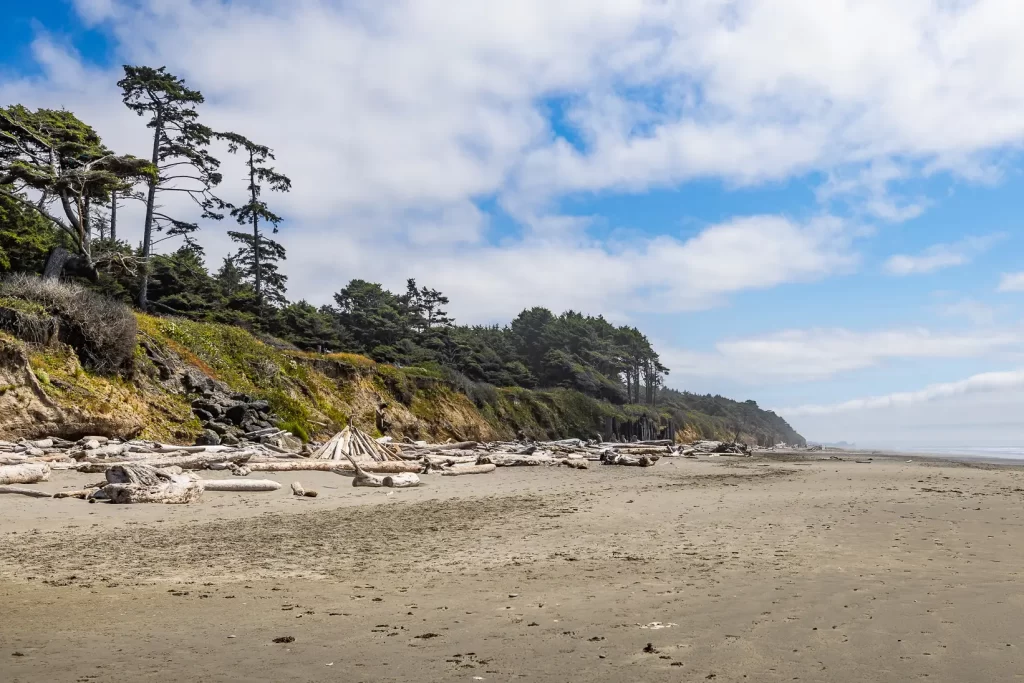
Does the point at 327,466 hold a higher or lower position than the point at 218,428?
lower

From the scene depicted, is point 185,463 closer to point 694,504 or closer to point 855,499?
point 694,504

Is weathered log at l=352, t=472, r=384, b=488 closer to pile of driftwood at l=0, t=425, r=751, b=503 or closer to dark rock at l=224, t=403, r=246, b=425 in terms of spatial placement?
pile of driftwood at l=0, t=425, r=751, b=503

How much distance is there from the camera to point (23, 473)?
10.4 metres

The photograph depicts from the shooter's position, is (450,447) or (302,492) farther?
(450,447)

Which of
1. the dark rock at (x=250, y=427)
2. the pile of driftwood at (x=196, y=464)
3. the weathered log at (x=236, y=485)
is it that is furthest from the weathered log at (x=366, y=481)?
the dark rock at (x=250, y=427)

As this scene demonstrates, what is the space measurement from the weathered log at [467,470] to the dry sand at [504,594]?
7.29m

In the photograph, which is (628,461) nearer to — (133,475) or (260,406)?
(260,406)

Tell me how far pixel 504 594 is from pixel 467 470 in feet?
42.9

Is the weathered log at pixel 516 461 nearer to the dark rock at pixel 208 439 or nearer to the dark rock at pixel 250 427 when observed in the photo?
the dark rock at pixel 250 427

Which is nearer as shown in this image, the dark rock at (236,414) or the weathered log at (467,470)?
the weathered log at (467,470)

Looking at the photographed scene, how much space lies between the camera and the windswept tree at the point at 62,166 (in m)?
23.7

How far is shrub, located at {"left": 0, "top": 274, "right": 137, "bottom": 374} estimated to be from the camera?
1895cm

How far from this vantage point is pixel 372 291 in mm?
57281

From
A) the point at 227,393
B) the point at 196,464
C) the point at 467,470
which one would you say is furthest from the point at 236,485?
the point at 227,393
